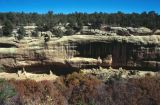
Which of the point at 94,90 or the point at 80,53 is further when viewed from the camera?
the point at 80,53

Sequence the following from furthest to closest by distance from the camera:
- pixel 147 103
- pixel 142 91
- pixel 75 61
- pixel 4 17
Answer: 1. pixel 4 17
2. pixel 75 61
3. pixel 142 91
4. pixel 147 103

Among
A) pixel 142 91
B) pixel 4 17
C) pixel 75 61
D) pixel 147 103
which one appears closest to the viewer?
pixel 147 103

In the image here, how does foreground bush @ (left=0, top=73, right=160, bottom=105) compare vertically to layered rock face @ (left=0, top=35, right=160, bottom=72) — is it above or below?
below

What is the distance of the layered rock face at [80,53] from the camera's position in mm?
35312

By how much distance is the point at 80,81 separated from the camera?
34688 mm

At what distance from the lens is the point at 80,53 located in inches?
1409

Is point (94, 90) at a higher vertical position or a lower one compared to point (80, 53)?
lower

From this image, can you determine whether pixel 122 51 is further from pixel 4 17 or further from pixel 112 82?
pixel 4 17

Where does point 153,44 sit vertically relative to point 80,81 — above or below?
above

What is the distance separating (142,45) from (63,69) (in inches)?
323

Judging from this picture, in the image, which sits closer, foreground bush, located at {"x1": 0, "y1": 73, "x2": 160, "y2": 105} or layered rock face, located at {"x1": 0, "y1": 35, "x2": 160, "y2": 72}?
foreground bush, located at {"x1": 0, "y1": 73, "x2": 160, "y2": 105}

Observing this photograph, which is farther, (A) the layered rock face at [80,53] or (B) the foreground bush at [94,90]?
(A) the layered rock face at [80,53]

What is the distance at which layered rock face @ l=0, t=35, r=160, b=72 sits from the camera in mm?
35312

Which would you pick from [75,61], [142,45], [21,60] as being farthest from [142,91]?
[21,60]
